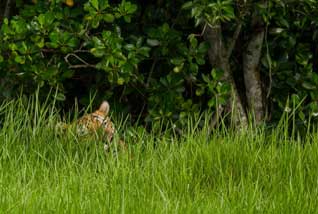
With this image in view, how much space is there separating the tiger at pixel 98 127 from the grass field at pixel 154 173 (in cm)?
8

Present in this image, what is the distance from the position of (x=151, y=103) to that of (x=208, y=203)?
5.55 ft

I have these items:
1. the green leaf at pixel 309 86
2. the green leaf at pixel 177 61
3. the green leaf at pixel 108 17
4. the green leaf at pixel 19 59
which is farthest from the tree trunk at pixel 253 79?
the green leaf at pixel 19 59

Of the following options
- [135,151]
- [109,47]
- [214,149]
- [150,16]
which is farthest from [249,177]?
[150,16]

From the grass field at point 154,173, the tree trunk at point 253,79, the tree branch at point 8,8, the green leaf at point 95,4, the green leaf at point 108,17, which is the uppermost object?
the green leaf at point 95,4

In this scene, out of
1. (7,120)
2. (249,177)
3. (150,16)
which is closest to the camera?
(249,177)

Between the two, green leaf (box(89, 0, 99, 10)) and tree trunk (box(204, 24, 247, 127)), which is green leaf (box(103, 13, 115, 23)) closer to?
green leaf (box(89, 0, 99, 10))

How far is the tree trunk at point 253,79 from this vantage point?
225 inches

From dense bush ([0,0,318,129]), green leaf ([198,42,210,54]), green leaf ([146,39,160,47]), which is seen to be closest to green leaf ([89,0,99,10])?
dense bush ([0,0,318,129])

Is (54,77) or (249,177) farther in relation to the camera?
(54,77)

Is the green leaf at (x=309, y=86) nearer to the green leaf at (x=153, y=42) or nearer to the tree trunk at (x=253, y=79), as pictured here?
the tree trunk at (x=253, y=79)

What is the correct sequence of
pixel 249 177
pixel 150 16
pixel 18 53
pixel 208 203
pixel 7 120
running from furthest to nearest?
1. pixel 150 16
2. pixel 18 53
3. pixel 7 120
4. pixel 249 177
5. pixel 208 203

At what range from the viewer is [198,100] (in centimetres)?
583

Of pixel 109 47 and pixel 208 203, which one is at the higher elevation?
pixel 109 47

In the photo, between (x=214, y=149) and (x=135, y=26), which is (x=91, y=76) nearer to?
(x=135, y=26)
